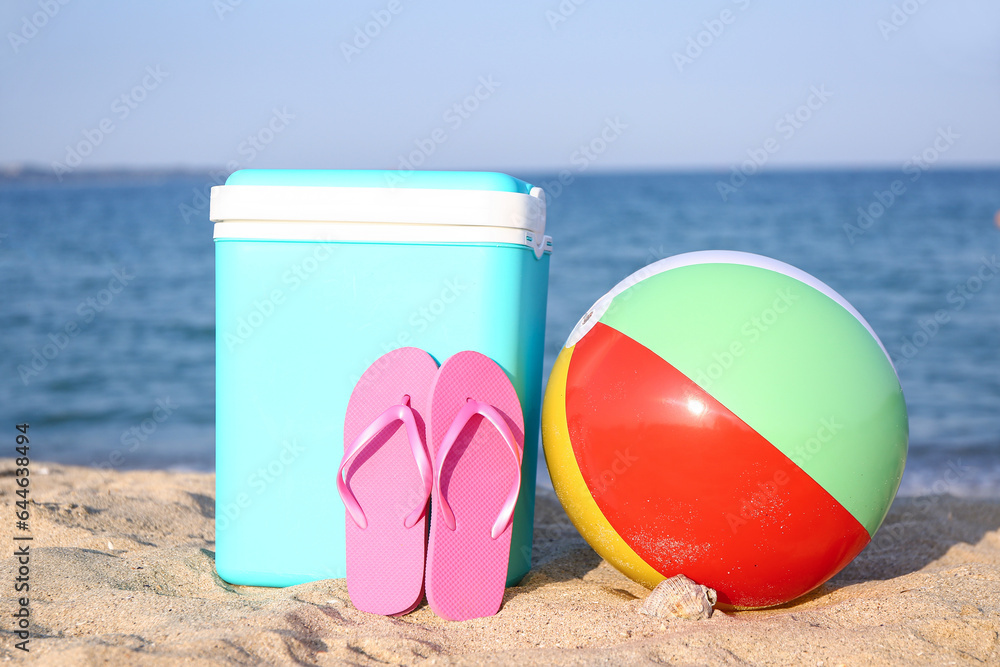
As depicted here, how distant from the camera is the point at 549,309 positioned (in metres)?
9.98

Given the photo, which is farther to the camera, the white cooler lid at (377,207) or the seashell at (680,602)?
the white cooler lid at (377,207)

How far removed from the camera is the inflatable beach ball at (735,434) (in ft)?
6.93

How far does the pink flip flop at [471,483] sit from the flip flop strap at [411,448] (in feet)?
0.12

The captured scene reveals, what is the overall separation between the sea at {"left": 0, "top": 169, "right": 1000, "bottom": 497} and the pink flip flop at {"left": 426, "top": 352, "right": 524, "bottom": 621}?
2.96 m

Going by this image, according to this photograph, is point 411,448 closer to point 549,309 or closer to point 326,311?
point 326,311

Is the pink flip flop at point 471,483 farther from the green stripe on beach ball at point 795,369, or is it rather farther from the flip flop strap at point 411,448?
the green stripe on beach ball at point 795,369

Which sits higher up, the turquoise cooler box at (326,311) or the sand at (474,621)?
→ the turquoise cooler box at (326,311)

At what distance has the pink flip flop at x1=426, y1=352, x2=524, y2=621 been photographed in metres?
2.29

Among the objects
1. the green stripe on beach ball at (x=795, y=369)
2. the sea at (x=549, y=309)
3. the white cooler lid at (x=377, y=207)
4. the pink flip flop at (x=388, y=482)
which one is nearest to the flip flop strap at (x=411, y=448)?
the pink flip flop at (x=388, y=482)

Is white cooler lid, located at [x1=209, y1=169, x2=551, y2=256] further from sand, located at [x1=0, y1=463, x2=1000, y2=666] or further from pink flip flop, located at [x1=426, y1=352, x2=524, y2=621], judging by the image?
sand, located at [x1=0, y1=463, x2=1000, y2=666]

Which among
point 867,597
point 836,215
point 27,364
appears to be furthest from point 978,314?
point 836,215

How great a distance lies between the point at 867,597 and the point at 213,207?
2376 millimetres

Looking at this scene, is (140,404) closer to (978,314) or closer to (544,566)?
(544,566)

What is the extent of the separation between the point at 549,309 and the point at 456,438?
771 cm
